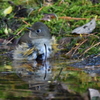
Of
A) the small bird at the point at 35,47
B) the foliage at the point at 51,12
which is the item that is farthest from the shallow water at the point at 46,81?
the foliage at the point at 51,12

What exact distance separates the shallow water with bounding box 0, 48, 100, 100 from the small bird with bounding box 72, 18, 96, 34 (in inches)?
64.9

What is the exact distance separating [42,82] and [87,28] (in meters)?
3.51

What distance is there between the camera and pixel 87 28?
25.0 feet

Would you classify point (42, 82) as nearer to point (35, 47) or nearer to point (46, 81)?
point (46, 81)

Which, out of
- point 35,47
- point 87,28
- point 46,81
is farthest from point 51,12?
point 46,81

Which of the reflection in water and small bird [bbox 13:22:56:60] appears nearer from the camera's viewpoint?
the reflection in water

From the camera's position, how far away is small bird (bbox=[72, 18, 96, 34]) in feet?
Answer: 24.8

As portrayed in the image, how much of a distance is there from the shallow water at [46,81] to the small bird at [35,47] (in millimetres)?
528

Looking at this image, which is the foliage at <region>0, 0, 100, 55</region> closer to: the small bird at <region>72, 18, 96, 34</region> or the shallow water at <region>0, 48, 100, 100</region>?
the small bird at <region>72, 18, 96, 34</region>

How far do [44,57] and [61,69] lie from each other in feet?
Answer: 4.07

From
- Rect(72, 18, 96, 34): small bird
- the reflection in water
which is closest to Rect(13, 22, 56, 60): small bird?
the reflection in water

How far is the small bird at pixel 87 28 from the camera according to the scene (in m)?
7.57

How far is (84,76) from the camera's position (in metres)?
4.68

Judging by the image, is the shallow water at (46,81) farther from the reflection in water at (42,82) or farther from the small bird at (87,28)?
the small bird at (87,28)
